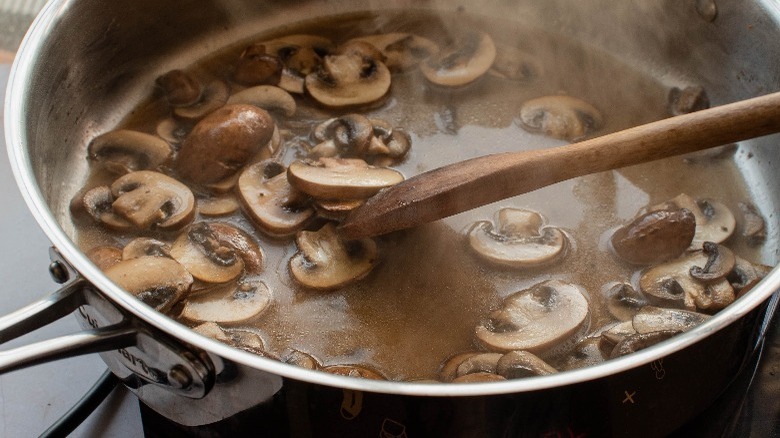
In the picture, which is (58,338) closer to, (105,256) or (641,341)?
(105,256)

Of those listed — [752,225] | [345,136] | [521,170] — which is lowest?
[752,225]

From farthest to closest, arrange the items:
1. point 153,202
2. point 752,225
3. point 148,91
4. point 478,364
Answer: point 148,91, point 752,225, point 153,202, point 478,364

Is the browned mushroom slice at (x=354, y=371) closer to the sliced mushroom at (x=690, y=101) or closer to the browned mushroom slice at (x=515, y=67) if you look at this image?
the browned mushroom slice at (x=515, y=67)

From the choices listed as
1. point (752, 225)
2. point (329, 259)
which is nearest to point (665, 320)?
point (752, 225)

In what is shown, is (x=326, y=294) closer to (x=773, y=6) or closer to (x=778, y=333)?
(x=778, y=333)

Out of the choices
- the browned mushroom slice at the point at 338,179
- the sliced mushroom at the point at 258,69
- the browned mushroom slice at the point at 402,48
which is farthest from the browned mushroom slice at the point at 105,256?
the browned mushroom slice at the point at 402,48

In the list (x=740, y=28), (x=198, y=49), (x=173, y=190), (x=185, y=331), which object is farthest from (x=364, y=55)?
(x=185, y=331)
